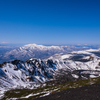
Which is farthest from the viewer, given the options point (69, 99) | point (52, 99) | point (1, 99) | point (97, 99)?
point (1, 99)

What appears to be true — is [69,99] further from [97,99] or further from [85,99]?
[97,99]

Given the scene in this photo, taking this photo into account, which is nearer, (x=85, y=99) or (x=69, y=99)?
(x=85, y=99)

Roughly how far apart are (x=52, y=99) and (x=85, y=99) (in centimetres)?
2068

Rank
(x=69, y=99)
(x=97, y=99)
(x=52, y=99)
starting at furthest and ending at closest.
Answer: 1. (x=52, y=99)
2. (x=69, y=99)
3. (x=97, y=99)

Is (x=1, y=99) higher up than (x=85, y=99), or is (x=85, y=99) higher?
(x=85, y=99)

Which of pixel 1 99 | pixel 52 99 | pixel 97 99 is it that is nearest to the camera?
pixel 97 99

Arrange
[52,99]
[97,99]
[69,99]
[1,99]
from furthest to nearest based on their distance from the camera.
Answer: [1,99] → [52,99] → [69,99] → [97,99]

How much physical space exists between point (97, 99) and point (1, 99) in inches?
4099

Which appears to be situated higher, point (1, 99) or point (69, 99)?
point (69, 99)

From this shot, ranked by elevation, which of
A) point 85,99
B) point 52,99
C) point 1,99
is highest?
point 85,99

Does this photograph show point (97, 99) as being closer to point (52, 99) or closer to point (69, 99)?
point (69, 99)

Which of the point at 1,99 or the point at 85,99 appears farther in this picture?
the point at 1,99

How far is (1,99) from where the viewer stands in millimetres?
107375

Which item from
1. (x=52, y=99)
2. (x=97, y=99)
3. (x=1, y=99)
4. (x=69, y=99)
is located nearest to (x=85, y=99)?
(x=97, y=99)
